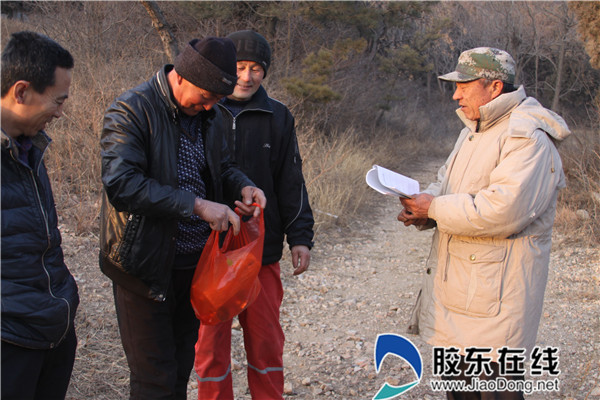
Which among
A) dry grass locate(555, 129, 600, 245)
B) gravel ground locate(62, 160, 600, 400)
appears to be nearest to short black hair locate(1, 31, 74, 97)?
gravel ground locate(62, 160, 600, 400)

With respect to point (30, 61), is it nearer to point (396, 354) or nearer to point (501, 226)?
point (501, 226)

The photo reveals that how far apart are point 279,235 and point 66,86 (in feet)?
4.84

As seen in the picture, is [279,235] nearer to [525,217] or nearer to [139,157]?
[139,157]


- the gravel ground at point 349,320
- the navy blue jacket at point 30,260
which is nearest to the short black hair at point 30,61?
the navy blue jacket at point 30,260

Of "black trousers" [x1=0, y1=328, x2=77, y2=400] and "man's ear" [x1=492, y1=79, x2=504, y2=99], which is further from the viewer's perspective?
"man's ear" [x1=492, y1=79, x2=504, y2=99]

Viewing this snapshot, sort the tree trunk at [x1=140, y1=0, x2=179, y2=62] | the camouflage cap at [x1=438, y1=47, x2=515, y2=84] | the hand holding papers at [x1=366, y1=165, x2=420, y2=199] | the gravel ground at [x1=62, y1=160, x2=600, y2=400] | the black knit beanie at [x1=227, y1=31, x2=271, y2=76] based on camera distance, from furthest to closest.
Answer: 1. the tree trunk at [x1=140, y1=0, x2=179, y2=62]
2. the gravel ground at [x1=62, y1=160, x2=600, y2=400]
3. the black knit beanie at [x1=227, y1=31, x2=271, y2=76]
4. the hand holding papers at [x1=366, y1=165, x2=420, y2=199]
5. the camouflage cap at [x1=438, y1=47, x2=515, y2=84]

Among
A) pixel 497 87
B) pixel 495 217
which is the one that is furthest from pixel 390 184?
pixel 497 87

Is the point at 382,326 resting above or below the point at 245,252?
below

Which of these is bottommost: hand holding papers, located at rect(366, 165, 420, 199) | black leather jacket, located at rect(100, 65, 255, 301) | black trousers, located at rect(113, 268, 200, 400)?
black trousers, located at rect(113, 268, 200, 400)

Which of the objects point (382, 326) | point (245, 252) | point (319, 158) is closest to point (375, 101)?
point (319, 158)

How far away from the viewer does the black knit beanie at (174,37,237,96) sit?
204 centimetres

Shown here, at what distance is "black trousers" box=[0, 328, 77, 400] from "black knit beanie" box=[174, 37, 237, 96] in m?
1.09

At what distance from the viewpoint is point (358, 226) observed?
7.55m

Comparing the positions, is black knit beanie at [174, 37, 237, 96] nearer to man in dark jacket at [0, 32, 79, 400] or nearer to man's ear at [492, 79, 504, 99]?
man in dark jacket at [0, 32, 79, 400]
